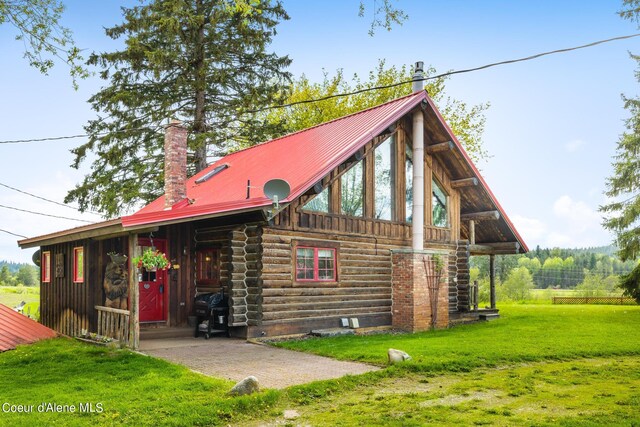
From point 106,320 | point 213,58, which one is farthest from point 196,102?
point 106,320

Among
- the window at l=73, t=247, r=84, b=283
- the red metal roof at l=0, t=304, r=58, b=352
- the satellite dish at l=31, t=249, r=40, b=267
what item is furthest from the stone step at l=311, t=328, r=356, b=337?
the satellite dish at l=31, t=249, r=40, b=267

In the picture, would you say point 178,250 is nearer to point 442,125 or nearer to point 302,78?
point 442,125

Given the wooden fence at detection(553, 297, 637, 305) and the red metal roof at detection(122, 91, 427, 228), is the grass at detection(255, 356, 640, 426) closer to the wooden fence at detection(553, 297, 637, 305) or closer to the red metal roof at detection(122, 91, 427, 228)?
the red metal roof at detection(122, 91, 427, 228)

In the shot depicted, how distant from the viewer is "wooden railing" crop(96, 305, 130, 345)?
12.3 m

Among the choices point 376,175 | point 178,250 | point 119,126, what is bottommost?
point 178,250

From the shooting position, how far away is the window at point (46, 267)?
17781mm

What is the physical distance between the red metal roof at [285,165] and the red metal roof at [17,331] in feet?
12.5

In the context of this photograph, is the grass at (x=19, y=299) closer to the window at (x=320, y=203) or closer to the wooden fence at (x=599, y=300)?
the window at (x=320, y=203)

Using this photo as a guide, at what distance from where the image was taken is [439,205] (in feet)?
65.2

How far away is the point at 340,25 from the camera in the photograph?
12.5m

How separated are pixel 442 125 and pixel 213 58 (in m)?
11.8

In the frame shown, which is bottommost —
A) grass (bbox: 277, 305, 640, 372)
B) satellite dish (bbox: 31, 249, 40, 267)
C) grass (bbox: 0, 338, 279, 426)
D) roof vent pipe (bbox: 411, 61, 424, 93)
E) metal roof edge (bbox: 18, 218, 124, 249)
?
grass (bbox: 277, 305, 640, 372)

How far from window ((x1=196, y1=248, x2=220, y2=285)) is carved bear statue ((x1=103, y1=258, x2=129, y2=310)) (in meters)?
2.36

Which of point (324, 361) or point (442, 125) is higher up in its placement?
point (442, 125)
